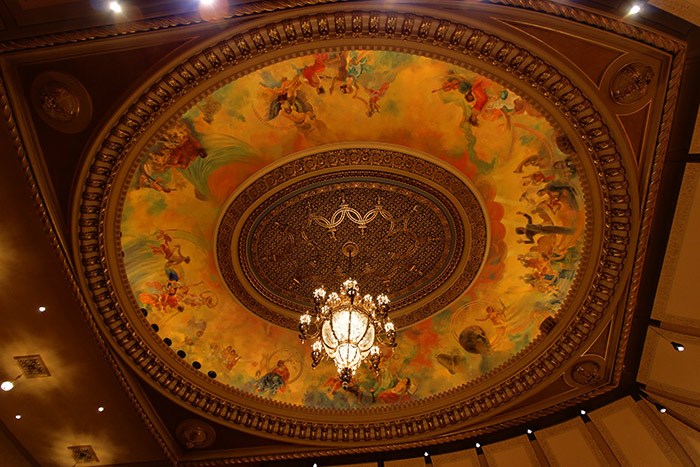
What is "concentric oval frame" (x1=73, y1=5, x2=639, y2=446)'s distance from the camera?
5.02 meters

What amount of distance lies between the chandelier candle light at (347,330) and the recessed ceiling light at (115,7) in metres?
4.12

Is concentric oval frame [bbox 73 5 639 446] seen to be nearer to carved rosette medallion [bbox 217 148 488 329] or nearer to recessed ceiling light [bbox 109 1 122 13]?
recessed ceiling light [bbox 109 1 122 13]

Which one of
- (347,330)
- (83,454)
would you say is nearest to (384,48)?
(347,330)

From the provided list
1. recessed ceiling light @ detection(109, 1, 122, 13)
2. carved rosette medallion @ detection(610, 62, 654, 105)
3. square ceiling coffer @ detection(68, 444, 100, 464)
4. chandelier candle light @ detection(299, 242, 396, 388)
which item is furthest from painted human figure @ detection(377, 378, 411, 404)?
recessed ceiling light @ detection(109, 1, 122, 13)

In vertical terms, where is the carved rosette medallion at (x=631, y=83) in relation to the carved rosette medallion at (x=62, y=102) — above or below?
below

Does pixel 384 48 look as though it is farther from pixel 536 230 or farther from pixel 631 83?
pixel 536 230

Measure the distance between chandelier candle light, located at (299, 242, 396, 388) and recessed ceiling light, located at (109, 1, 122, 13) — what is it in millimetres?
4121

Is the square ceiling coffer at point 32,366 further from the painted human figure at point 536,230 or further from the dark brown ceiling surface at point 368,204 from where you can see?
the painted human figure at point 536,230

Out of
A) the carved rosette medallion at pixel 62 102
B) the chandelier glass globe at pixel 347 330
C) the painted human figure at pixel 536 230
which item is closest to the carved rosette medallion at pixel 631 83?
the painted human figure at pixel 536 230

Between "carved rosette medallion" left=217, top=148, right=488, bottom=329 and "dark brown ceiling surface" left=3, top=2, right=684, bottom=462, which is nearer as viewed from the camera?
"dark brown ceiling surface" left=3, top=2, right=684, bottom=462

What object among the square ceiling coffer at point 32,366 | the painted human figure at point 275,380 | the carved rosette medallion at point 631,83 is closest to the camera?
the carved rosette medallion at point 631,83

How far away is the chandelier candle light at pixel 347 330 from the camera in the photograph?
611 centimetres

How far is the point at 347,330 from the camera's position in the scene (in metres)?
6.29

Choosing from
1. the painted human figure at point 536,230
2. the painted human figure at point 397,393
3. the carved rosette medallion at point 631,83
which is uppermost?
the carved rosette medallion at point 631,83
